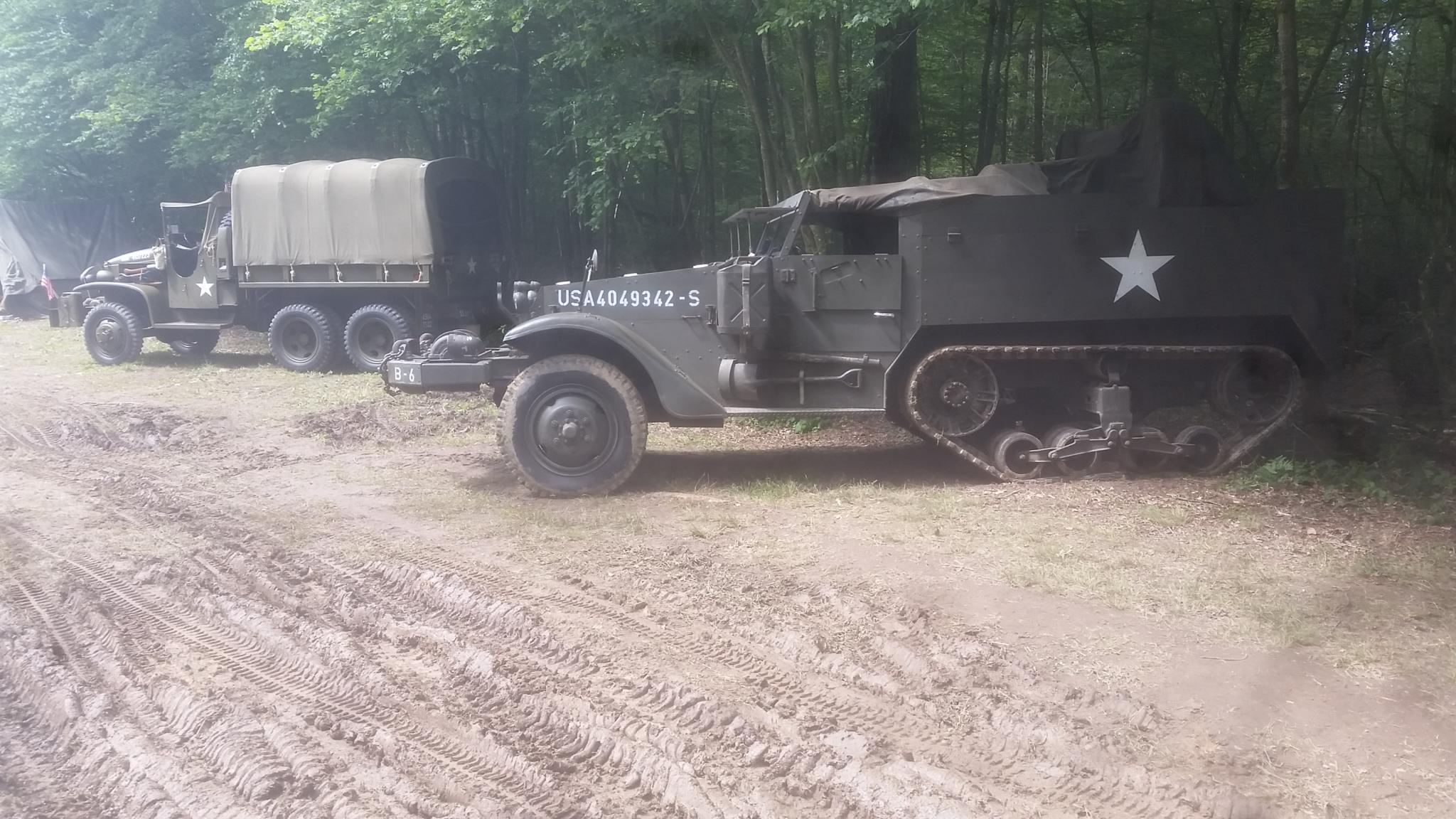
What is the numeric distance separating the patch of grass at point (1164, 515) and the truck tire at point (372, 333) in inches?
429

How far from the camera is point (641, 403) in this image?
26.6ft

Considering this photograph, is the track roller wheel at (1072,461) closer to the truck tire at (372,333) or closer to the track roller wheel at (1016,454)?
the track roller wheel at (1016,454)

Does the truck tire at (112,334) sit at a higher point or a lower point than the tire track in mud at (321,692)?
higher

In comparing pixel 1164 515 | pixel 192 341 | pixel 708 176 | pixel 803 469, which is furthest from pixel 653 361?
pixel 192 341

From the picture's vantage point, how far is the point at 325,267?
16047 millimetres

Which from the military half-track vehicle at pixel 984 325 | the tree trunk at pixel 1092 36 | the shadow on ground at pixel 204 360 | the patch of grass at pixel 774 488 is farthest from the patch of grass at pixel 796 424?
the shadow on ground at pixel 204 360

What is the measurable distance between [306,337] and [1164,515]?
41.4 feet

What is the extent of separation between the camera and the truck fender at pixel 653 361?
8023 mm

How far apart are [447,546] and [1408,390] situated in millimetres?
8209

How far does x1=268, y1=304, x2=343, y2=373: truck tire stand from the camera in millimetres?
15930

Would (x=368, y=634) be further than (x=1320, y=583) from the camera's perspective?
No

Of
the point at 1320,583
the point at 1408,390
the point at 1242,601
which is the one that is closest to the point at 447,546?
the point at 1242,601

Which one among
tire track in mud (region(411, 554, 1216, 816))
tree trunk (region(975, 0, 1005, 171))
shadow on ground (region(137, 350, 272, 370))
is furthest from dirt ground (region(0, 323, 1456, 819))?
shadow on ground (region(137, 350, 272, 370))

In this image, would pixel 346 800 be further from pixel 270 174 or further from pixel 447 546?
pixel 270 174
